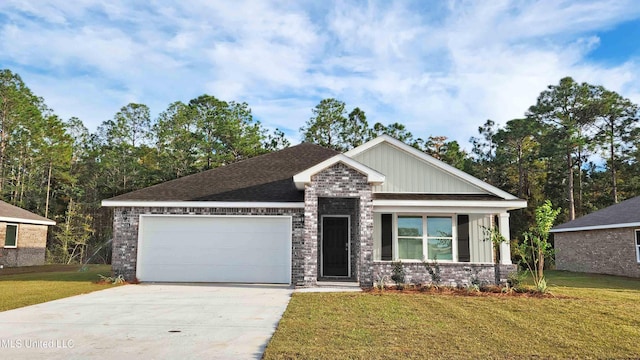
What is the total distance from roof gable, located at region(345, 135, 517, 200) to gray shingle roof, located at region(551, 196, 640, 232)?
1026 cm

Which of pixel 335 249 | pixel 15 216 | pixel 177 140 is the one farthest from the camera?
pixel 177 140

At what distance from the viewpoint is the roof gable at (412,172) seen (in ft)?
46.0

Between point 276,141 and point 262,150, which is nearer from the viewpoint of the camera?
point 262,150

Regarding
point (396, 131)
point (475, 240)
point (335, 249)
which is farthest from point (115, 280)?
point (396, 131)

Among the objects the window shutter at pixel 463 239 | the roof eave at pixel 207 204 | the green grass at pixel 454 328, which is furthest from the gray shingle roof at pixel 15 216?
the window shutter at pixel 463 239

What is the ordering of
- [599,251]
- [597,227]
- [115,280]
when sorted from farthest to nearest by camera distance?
[599,251] → [597,227] → [115,280]

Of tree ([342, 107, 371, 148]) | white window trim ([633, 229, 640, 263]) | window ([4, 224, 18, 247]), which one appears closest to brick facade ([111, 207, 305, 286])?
window ([4, 224, 18, 247])

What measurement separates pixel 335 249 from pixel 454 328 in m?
7.83

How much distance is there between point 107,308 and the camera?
8.92 metres

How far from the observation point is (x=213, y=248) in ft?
45.5

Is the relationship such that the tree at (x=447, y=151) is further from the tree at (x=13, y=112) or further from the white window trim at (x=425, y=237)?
the tree at (x=13, y=112)

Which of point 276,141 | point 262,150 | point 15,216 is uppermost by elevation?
point 276,141

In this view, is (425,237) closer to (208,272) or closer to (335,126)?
(208,272)

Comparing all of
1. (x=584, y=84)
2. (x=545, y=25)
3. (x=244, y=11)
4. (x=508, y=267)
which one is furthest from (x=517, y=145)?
(x=244, y=11)
